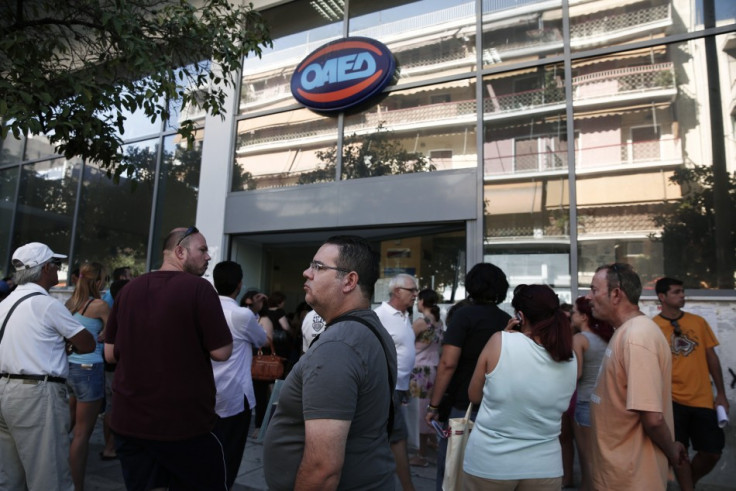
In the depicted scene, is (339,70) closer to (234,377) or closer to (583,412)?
(234,377)

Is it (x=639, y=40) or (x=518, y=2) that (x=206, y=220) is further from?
(x=639, y=40)

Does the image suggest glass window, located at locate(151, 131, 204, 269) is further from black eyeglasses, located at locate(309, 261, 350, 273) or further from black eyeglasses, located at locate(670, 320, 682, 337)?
black eyeglasses, located at locate(309, 261, 350, 273)

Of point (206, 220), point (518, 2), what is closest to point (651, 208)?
point (518, 2)

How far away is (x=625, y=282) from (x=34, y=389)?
3.43 metres

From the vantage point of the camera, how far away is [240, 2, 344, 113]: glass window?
845 cm

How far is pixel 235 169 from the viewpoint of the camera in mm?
8703

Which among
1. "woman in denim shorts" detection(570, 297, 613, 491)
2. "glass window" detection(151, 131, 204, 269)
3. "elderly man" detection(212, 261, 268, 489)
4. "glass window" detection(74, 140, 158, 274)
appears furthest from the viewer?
"glass window" detection(74, 140, 158, 274)

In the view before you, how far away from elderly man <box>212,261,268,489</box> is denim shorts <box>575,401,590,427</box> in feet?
8.06

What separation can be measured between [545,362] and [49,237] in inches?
456

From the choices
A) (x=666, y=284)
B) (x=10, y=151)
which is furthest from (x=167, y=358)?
(x=10, y=151)

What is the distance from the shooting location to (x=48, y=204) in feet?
37.0

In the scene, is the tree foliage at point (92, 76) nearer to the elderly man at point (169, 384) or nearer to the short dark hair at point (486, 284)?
the elderly man at point (169, 384)

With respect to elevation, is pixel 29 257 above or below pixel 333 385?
above

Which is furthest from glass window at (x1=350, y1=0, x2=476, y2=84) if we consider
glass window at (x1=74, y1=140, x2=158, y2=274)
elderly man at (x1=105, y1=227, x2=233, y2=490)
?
elderly man at (x1=105, y1=227, x2=233, y2=490)
